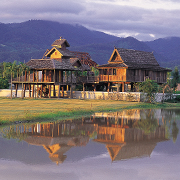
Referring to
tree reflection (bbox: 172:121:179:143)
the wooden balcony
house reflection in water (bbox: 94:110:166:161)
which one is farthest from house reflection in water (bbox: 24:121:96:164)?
the wooden balcony

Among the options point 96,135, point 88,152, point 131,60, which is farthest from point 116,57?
point 88,152

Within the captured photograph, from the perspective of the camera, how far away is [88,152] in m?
18.3

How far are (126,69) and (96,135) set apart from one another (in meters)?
43.9

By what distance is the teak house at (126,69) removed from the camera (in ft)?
221

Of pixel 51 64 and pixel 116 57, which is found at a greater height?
pixel 116 57

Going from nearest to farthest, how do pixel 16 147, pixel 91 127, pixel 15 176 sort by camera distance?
pixel 15 176 < pixel 16 147 < pixel 91 127

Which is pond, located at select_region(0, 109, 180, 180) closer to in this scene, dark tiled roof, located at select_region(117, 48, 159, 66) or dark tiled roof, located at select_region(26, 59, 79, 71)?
dark tiled roof, located at select_region(26, 59, 79, 71)

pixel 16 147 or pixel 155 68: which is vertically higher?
pixel 155 68

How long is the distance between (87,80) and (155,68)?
1354 centimetres

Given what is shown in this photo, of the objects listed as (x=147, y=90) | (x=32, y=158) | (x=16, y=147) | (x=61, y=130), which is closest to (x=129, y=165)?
(x=32, y=158)

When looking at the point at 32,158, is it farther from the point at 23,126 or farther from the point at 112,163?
the point at 23,126

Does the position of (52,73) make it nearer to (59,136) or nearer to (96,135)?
(96,135)

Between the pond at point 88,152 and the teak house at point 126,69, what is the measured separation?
3884cm

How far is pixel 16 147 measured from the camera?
19.1 m
